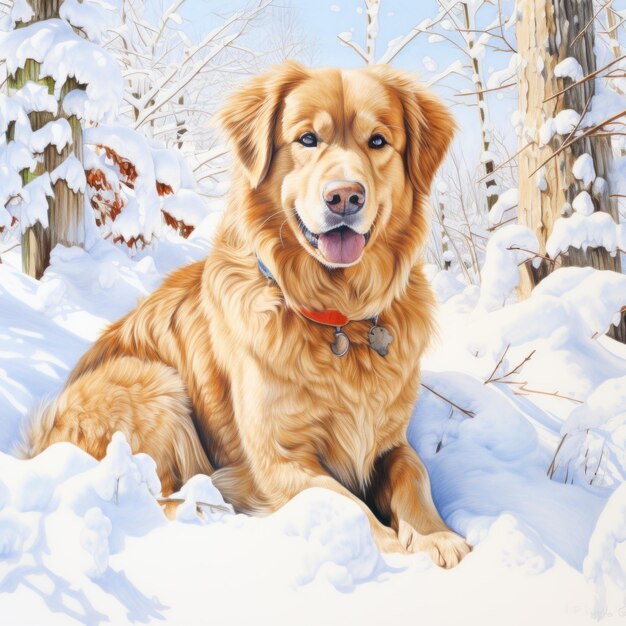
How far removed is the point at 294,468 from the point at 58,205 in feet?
10.7

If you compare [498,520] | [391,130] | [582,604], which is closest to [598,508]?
[498,520]

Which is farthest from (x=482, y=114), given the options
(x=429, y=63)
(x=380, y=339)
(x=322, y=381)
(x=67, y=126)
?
(x=322, y=381)

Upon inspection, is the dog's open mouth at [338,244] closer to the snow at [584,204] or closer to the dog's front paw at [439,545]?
the dog's front paw at [439,545]

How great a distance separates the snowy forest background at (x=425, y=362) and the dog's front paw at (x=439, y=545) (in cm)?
10

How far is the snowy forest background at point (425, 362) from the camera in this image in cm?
207

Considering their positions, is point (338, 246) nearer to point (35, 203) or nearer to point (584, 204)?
point (584, 204)

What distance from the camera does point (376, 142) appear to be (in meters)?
2.88

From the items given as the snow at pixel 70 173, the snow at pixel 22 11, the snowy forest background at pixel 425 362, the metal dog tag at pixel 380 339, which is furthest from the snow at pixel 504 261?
the snow at pixel 22 11

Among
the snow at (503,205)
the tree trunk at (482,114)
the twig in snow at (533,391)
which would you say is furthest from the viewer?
the tree trunk at (482,114)

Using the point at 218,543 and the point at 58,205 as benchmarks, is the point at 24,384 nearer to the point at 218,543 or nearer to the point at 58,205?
the point at 218,543

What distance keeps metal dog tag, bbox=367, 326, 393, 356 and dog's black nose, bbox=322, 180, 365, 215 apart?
1.91 ft

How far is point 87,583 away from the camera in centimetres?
199

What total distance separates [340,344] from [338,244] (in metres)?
0.43

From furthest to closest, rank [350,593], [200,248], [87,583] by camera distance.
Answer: [200,248] → [350,593] → [87,583]
